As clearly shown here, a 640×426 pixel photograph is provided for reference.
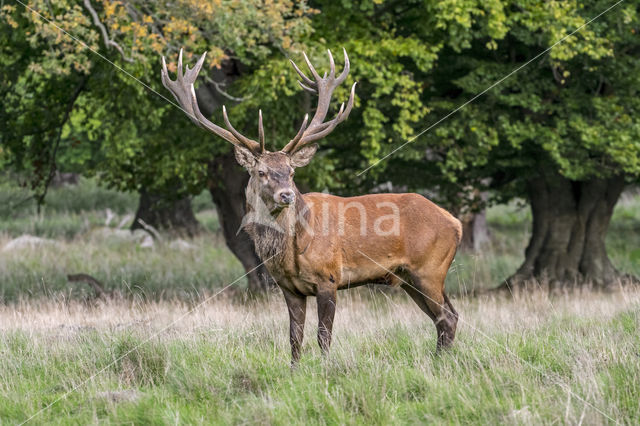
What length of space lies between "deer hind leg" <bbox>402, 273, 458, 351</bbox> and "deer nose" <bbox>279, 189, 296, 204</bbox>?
1417 millimetres

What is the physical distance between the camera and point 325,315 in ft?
21.2

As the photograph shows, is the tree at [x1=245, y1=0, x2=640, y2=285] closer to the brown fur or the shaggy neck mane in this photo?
the brown fur

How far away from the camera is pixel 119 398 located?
16.9ft

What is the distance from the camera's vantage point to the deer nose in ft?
20.2

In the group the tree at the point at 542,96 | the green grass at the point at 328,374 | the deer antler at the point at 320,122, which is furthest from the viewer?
the tree at the point at 542,96

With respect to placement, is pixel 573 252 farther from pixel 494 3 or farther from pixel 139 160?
pixel 139 160

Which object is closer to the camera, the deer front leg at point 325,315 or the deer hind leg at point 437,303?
the deer front leg at point 325,315

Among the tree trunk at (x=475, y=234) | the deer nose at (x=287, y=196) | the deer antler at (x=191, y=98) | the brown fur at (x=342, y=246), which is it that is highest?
the deer antler at (x=191, y=98)

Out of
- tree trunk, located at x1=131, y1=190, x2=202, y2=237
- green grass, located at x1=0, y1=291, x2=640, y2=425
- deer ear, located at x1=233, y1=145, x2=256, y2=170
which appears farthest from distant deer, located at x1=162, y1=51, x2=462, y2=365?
tree trunk, located at x1=131, y1=190, x2=202, y2=237

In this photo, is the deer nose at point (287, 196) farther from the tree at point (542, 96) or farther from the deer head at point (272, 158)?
the tree at point (542, 96)

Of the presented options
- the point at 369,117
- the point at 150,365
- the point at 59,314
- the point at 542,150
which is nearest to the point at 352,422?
Answer: the point at 150,365

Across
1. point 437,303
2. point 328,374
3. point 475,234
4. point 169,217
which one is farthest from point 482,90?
point 169,217

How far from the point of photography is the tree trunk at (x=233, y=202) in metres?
13.0

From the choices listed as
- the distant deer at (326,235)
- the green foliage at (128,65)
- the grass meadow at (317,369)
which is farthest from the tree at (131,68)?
the grass meadow at (317,369)
